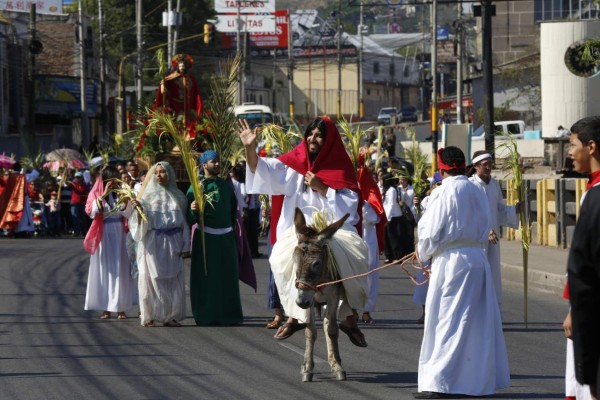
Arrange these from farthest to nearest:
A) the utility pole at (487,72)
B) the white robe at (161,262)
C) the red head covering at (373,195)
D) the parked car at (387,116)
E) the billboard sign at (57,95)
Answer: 1. the parked car at (387,116)
2. the billboard sign at (57,95)
3. the utility pole at (487,72)
4. the white robe at (161,262)
5. the red head covering at (373,195)

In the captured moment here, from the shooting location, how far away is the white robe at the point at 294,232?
34.9 feet

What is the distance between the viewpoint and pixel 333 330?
10.7 meters

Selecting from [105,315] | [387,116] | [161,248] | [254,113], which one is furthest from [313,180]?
[387,116]

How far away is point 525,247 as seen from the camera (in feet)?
47.3

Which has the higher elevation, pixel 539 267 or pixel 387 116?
pixel 387 116

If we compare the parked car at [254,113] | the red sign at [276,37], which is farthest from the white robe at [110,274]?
the red sign at [276,37]

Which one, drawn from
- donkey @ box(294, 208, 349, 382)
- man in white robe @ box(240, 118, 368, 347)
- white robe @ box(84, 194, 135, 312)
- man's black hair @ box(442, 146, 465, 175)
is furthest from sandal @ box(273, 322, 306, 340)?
white robe @ box(84, 194, 135, 312)

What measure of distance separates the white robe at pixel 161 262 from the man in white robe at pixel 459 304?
17.5 ft

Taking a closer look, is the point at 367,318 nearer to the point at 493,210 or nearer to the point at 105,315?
the point at 493,210

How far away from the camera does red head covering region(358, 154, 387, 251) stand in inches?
549

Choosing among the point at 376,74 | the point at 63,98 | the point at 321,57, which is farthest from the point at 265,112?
the point at 376,74

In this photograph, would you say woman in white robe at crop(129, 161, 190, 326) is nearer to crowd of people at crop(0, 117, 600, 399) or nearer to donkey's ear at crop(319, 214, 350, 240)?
crowd of people at crop(0, 117, 600, 399)

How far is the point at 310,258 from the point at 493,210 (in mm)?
4847

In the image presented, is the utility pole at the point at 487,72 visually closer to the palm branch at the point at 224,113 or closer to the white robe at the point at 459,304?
the palm branch at the point at 224,113
